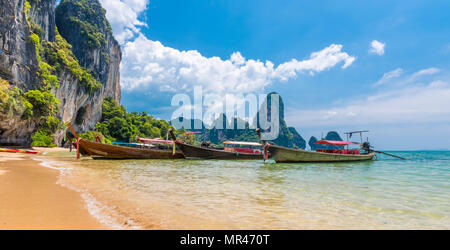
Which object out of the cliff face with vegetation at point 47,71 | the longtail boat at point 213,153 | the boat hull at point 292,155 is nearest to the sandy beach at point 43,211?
the boat hull at point 292,155

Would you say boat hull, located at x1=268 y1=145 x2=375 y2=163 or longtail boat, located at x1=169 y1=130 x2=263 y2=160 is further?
longtail boat, located at x1=169 y1=130 x2=263 y2=160

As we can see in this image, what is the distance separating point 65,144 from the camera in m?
42.7

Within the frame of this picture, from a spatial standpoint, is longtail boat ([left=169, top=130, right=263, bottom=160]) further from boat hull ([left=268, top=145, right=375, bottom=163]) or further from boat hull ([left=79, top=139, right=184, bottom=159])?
boat hull ([left=268, top=145, right=375, bottom=163])

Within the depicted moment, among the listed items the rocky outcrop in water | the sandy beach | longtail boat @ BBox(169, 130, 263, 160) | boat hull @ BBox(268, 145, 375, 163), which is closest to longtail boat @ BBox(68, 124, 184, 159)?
longtail boat @ BBox(169, 130, 263, 160)

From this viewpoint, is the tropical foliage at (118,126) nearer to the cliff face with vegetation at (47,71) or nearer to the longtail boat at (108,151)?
the cliff face with vegetation at (47,71)

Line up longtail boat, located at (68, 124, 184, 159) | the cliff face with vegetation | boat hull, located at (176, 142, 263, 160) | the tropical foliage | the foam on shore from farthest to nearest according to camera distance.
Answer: the tropical foliage, boat hull, located at (176, 142, 263, 160), the cliff face with vegetation, longtail boat, located at (68, 124, 184, 159), the foam on shore

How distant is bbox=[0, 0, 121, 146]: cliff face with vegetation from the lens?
75.9ft

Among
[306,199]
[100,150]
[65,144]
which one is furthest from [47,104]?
[306,199]

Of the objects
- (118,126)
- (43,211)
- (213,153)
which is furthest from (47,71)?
(43,211)

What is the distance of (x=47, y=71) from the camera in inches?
1248

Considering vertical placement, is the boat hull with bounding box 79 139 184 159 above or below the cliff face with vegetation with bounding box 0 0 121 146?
below

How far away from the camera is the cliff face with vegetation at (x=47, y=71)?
23141 millimetres
